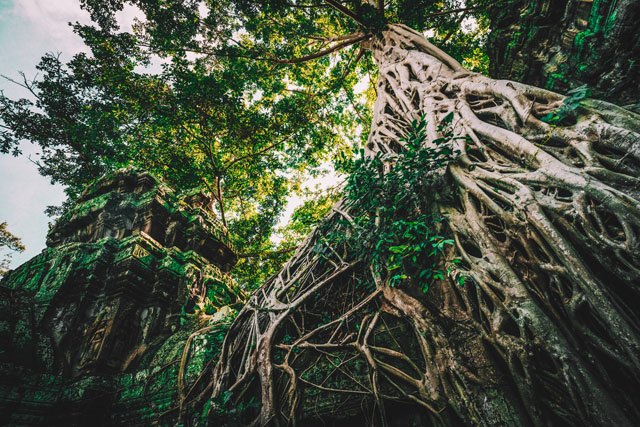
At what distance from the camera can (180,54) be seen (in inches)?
238

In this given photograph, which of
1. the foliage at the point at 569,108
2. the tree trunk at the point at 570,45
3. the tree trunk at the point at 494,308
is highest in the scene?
the tree trunk at the point at 570,45

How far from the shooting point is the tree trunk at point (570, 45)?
179 cm

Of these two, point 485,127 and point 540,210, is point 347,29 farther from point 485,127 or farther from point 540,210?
point 540,210

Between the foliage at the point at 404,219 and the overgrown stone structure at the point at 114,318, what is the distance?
168cm

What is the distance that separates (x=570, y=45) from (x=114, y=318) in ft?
14.5

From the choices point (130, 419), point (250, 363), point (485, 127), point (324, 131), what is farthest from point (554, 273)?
point (324, 131)

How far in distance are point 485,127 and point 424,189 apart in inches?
24.9

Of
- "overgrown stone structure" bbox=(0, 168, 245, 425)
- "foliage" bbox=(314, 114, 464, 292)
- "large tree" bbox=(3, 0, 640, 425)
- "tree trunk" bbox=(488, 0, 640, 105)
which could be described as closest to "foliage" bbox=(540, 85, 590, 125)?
"large tree" bbox=(3, 0, 640, 425)

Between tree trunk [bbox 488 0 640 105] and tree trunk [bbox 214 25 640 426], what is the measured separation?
0.41m

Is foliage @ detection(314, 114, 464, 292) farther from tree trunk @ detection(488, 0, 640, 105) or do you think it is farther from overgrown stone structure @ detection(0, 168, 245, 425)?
overgrown stone structure @ detection(0, 168, 245, 425)

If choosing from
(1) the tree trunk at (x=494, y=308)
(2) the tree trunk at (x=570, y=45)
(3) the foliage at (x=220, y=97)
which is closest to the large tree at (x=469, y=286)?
(1) the tree trunk at (x=494, y=308)

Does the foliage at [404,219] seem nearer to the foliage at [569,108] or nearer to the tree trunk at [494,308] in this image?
the tree trunk at [494,308]

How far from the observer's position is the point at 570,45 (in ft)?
7.18

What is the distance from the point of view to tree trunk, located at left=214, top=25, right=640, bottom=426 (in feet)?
4.05
